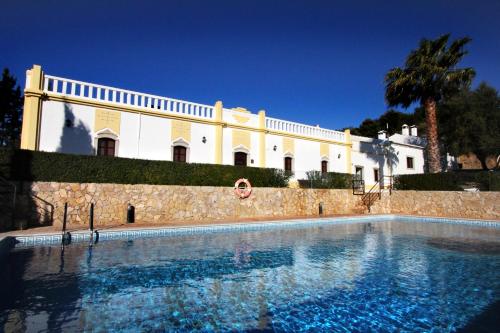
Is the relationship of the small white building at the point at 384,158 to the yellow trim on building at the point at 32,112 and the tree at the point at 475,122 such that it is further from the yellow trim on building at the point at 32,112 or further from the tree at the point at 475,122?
the yellow trim on building at the point at 32,112

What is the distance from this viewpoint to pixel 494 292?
5.18 meters

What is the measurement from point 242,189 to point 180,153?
4.08 m

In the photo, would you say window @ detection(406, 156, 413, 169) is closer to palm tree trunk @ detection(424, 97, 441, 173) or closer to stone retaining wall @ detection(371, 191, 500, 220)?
palm tree trunk @ detection(424, 97, 441, 173)

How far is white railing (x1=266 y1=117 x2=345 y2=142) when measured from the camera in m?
20.2

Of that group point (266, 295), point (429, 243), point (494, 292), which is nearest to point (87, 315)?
point (266, 295)

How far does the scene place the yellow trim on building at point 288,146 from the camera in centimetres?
2050

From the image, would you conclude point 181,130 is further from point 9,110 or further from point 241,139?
point 9,110

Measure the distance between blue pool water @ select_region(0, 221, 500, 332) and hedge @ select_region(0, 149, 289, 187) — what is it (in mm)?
3736

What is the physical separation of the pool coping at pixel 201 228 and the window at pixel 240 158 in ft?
19.3

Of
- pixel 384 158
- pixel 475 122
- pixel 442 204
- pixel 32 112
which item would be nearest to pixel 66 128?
pixel 32 112

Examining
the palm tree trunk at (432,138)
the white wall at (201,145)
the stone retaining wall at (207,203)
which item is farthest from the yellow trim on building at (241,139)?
the palm tree trunk at (432,138)

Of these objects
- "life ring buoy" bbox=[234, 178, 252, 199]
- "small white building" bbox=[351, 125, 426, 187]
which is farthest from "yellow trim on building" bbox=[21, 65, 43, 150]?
"small white building" bbox=[351, 125, 426, 187]

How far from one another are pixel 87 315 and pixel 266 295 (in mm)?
2657

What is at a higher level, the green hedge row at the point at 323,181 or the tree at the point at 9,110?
the tree at the point at 9,110
